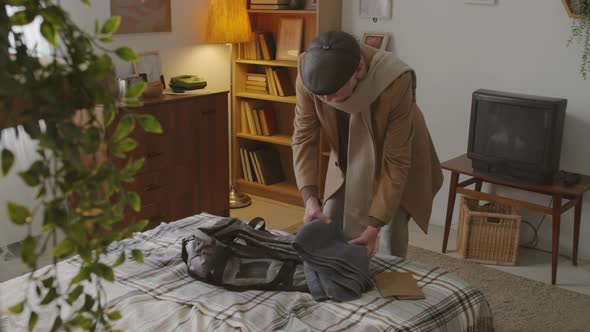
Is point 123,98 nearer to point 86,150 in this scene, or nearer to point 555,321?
point 86,150

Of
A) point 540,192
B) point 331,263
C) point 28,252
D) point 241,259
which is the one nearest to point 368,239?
point 331,263

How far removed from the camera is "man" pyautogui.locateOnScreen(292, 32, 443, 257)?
2.17 m

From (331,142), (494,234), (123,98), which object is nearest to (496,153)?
(494,234)

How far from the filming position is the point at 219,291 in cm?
218

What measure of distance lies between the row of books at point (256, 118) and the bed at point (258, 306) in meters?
2.70

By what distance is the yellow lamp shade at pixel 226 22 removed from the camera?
4.58m

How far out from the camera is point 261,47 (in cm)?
486

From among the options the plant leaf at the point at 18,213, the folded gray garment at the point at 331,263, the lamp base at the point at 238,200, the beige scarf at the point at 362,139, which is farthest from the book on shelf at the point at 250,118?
the plant leaf at the point at 18,213

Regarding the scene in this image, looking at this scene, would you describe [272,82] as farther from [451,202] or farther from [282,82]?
[451,202]

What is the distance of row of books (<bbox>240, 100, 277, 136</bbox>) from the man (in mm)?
2370

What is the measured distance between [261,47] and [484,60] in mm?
1647

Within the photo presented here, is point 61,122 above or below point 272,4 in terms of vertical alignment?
below

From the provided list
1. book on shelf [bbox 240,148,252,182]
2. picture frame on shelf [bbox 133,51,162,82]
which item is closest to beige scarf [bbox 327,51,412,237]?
picture frame on shelf [bbox 133,51,162,82]

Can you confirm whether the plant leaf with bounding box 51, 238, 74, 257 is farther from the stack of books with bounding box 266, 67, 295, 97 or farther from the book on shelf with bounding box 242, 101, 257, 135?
the book on shelf with bounding box 242, 101, 257, 135
